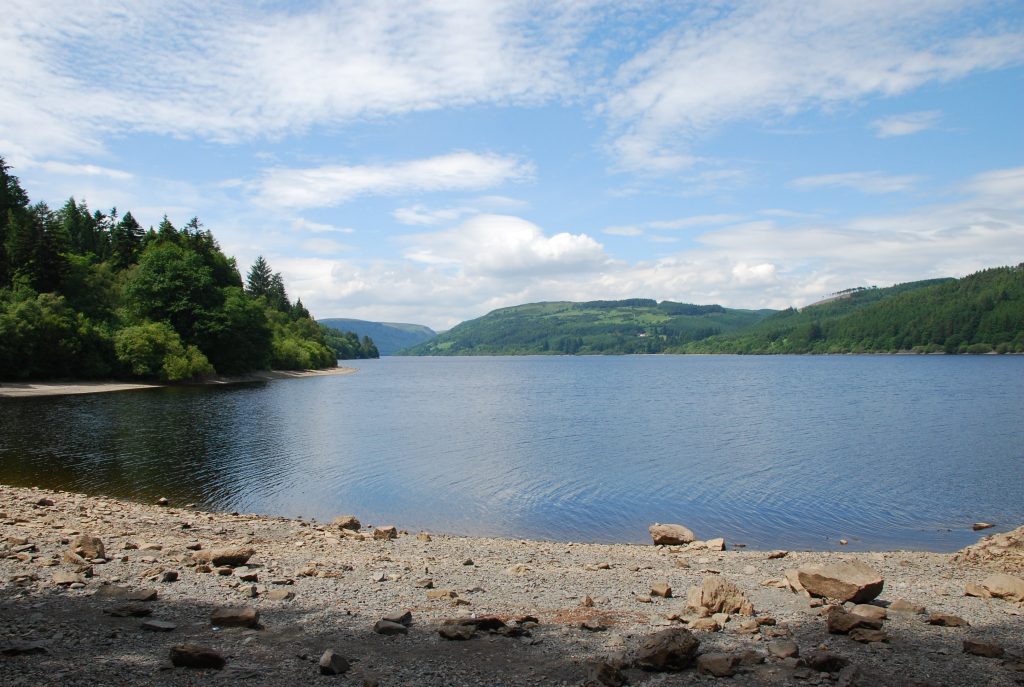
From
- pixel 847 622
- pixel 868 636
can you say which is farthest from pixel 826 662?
pixel 847 622

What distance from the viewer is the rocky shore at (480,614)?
877cm

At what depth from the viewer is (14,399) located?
2532 inches

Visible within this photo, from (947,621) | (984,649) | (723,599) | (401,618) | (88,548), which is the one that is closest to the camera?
(984,649)

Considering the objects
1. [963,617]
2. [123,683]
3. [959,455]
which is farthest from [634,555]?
[959,455]

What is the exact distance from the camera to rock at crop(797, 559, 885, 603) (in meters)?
12.3

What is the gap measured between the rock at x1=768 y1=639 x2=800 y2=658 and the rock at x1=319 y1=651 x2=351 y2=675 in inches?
231

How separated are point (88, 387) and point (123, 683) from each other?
83.6 m

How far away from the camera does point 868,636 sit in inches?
400

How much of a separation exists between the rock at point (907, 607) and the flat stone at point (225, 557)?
1264cm

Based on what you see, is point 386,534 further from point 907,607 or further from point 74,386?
point 74,386

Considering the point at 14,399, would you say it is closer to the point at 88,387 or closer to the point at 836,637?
the point at 88,387

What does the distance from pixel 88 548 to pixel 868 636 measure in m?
14.8

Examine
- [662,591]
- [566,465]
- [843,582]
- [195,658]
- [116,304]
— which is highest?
[116,304]

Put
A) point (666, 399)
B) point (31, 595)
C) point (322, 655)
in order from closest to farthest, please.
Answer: point (322, 655) → point (31, 595) → point (666, 399)
